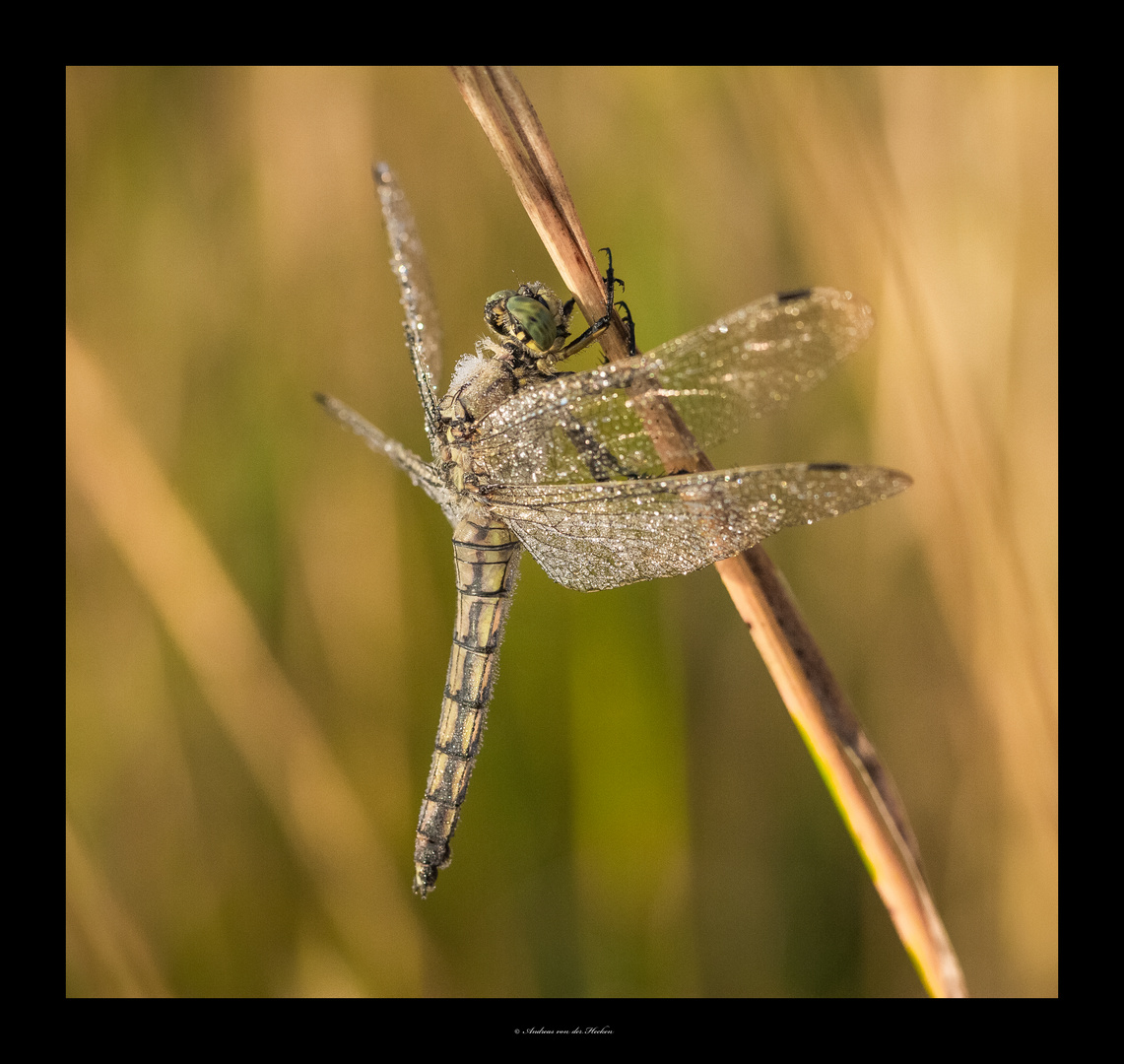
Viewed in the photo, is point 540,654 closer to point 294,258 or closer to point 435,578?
point 435,578

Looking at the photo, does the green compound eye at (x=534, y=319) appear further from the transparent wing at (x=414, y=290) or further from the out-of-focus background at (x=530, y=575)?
the out-of-focus background at (x=530, y=575)

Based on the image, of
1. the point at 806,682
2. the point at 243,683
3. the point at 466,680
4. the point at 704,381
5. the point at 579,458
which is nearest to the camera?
the point at 806,682

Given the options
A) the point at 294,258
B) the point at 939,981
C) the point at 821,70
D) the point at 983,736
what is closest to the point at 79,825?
the point at 294,258

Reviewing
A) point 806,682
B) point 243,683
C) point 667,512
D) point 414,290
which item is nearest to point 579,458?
point 667,512

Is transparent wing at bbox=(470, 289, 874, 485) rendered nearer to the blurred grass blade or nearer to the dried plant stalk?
the dried plant stalk

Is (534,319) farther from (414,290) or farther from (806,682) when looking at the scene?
(806,682)

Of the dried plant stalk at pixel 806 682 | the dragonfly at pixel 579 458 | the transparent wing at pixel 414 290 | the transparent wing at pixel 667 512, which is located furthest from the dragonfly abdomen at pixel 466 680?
the dried plant stalk at pixel 806 682
